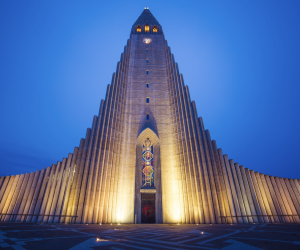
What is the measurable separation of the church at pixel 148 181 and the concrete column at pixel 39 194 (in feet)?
0.27

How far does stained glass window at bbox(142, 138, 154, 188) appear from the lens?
53.8 ft

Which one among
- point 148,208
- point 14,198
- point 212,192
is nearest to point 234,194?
point 212,192

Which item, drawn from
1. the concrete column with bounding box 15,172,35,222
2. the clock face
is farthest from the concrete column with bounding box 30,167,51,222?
the clock face

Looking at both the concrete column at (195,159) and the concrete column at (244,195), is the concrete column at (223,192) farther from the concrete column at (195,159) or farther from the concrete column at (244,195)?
the concrete column at (244,195)

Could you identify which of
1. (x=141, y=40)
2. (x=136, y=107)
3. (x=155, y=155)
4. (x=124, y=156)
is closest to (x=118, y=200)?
(x=124, y=156)

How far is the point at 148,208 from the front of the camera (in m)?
15.4

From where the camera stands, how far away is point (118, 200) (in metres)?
15.2

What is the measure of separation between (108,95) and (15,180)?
13.2 m

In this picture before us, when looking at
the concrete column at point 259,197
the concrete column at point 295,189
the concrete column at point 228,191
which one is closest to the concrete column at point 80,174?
the concrete column at point 228,191

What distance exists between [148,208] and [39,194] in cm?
1029

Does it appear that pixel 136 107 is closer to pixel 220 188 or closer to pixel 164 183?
pixel 164 183

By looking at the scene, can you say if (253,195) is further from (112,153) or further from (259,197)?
(112,153)

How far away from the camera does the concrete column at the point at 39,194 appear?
586 inches

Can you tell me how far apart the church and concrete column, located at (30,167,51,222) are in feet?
0.27
